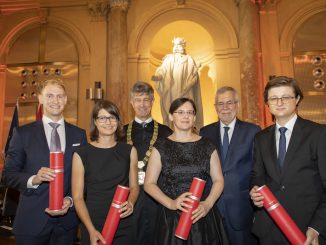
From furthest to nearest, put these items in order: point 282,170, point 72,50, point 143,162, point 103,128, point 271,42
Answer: point 72,50 → point 271,42 → point 143,162 → point 103,128 → point 282,170

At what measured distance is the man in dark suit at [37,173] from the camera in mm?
2367

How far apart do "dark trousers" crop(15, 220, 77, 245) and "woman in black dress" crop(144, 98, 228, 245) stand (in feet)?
2.22

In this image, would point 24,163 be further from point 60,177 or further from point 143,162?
point 143,162

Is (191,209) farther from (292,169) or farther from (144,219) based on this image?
(144,219)

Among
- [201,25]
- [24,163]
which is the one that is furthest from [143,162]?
[201,25]

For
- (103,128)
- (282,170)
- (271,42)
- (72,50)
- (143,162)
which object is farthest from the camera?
(72,50)

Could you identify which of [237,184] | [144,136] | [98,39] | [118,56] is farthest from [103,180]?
[98,39]

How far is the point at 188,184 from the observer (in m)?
2.31

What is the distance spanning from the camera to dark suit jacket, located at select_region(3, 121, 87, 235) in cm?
237

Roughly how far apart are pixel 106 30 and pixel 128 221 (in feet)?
22.2

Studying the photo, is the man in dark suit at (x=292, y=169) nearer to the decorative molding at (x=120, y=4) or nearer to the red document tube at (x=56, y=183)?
the red document tube at (x=56, y=183)

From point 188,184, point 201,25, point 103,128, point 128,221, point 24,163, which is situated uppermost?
point 201,25

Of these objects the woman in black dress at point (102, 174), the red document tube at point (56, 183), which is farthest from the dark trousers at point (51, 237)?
the red document tube at point (56, 183)

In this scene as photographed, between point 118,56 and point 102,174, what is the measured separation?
581cm
